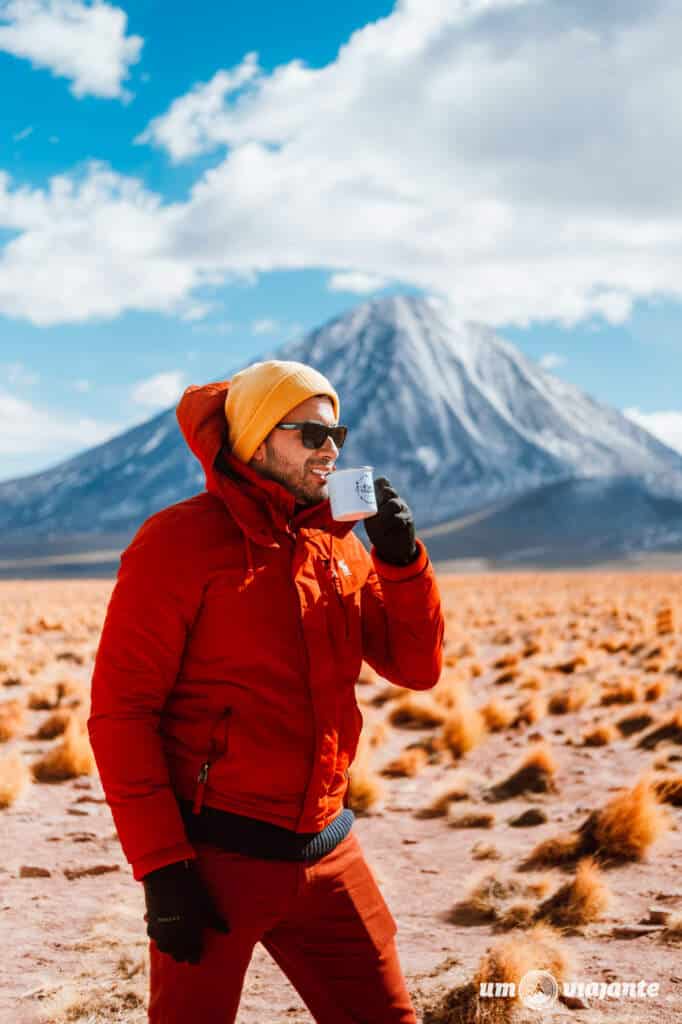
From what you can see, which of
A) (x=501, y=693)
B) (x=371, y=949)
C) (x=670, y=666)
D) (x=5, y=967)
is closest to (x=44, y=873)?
(x=5, y=967)

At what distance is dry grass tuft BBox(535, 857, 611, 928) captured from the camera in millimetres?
4848

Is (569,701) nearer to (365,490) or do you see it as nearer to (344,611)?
(344,611)

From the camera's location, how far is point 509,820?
693 cm

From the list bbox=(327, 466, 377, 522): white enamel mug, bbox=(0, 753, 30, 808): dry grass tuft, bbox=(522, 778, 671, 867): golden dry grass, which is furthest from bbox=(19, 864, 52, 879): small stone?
bbox=(327, 466, 377, 522): white enamel mug

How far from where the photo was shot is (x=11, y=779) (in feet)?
23.9

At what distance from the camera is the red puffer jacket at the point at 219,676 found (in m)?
2.39

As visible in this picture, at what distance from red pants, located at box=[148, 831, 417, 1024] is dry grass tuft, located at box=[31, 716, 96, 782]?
19.2 feet

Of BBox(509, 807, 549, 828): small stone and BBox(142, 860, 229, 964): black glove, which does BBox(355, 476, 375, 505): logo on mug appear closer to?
BBox(142, 860, 229, 964): black glove

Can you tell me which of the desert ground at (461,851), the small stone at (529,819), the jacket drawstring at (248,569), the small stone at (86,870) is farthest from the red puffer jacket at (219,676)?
the small stone at (529,819)

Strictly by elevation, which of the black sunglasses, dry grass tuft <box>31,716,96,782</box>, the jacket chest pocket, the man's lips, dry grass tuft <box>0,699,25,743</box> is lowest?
dry grass tuft <box>31,716,96,782</box>

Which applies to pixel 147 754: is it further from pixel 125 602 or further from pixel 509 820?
pixel 509 820

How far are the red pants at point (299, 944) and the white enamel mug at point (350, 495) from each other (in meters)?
0.91

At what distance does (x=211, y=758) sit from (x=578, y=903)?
325cm

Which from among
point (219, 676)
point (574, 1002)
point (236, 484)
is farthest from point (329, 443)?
point (574, 1002)
